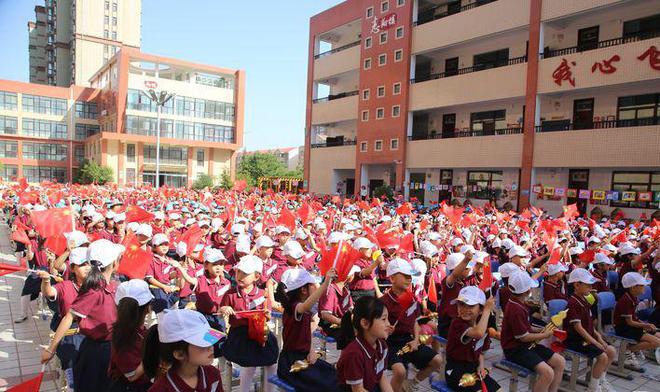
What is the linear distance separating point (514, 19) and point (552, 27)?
1.81 meters

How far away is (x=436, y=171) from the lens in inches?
1048

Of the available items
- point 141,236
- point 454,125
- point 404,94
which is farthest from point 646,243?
point 404,94

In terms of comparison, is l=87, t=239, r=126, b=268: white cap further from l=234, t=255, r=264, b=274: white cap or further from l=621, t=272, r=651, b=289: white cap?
l=621, t=272, r=651, b=289: white cap

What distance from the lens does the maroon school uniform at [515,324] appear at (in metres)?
4.36

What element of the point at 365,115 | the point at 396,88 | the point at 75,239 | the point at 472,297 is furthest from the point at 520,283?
the point at 365,115

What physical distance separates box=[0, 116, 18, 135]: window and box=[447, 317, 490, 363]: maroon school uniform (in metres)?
57.9

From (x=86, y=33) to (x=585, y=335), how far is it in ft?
233

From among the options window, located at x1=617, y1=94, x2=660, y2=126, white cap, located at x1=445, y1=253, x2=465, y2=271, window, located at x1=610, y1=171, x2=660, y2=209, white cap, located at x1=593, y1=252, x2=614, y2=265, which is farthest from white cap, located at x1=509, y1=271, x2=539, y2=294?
window, located at x1=617, y1=94, x2=660, y2=126

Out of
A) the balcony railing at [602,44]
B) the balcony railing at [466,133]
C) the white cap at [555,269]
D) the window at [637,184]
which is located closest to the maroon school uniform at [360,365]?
the white cap at [555,269]

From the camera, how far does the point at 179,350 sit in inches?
99.0

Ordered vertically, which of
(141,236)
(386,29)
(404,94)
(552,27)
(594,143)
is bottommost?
(141,236)

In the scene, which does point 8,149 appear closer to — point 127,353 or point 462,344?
point 127,353

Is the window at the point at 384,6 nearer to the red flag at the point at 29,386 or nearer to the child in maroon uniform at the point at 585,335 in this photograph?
the child in maroon uniform at the point at 585,335

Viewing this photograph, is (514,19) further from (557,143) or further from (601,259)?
(601,259)
